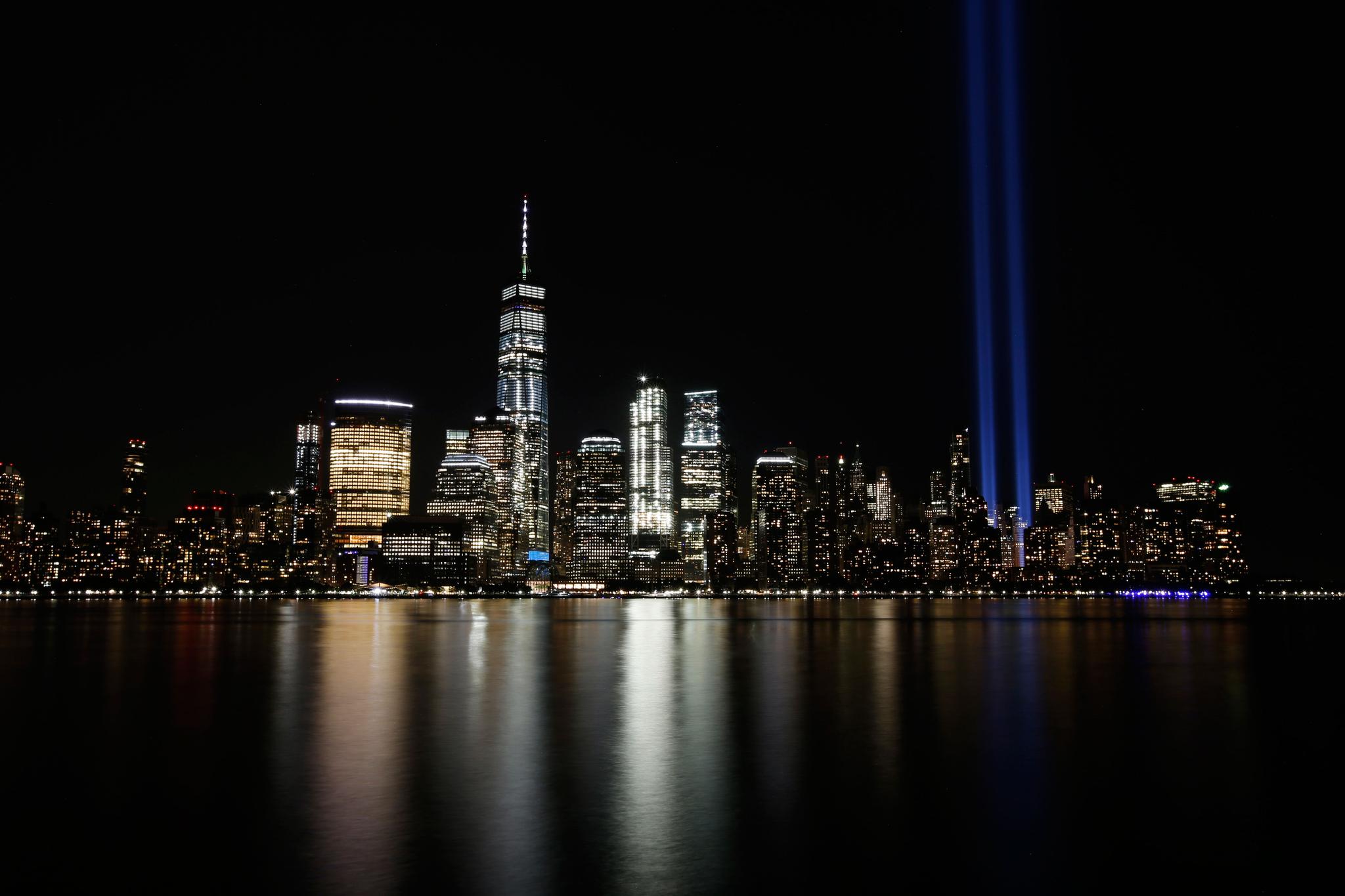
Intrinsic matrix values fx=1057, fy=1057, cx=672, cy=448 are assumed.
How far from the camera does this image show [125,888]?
12.8m

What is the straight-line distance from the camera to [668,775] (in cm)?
2033

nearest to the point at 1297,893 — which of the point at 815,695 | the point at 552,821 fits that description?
the point at 552,821

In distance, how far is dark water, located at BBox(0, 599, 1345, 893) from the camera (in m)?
13.9

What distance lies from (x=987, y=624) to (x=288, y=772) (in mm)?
80633

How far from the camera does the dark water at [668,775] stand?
13922mm

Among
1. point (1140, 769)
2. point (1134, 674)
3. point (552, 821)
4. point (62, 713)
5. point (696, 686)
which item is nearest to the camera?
point (552, 821)

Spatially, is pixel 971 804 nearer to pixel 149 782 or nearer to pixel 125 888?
pixel 125 888

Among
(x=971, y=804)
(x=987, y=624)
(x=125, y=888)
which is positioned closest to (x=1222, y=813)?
(x=971, y=804)

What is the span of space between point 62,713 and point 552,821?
2079 cm

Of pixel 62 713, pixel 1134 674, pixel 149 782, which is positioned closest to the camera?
pixel 149 782

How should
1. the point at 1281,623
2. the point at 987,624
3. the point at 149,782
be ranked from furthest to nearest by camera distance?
the point at 1281,623 → the point at 987,624 → the point at 149,782

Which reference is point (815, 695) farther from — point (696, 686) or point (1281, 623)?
point (1281, 623)

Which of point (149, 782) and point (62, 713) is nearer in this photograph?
point (149, 782)

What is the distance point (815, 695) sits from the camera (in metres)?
34.2
